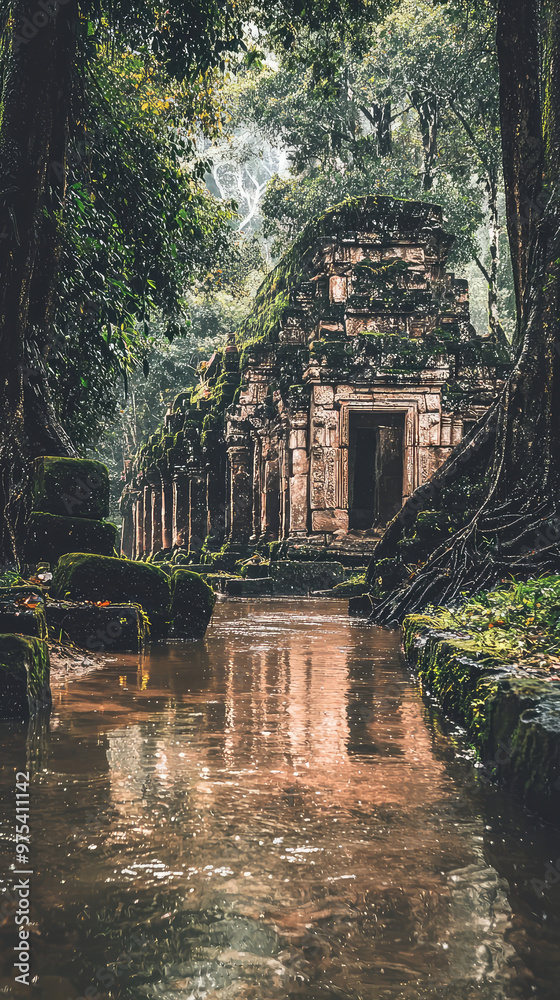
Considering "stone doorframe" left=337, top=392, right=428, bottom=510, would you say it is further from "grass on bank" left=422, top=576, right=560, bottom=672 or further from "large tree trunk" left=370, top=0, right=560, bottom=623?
"grass on bank" left=422, top=576, right=560, bottom=672

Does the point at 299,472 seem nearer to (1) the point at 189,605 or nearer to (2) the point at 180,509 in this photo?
(2) the point at 180,509

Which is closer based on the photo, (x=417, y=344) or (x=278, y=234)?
(x=417, y=344)

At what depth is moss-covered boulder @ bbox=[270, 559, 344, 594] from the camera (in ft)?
57.5

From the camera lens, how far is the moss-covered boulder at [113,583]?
300 inches

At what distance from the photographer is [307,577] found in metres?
17.6

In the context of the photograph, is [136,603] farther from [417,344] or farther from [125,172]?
[417,344]

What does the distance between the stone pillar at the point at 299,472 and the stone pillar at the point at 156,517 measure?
14.1 m

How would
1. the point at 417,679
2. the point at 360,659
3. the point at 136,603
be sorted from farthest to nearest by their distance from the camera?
the point at 136,603 → the point at 360,659 → the point at 417,679

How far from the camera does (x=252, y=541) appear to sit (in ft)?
74.0

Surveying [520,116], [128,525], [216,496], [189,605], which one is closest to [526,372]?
[520,116]

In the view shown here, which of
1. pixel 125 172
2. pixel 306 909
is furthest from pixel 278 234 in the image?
pixel 306 909

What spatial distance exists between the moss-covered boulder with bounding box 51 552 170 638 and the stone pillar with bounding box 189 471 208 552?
18425mm

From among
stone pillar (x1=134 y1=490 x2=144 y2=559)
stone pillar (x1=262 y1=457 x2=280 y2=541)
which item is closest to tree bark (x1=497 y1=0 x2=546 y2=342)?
stone pillar (x1=262 y1=457 x2=280 y2=541)

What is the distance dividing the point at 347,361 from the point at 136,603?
1150 centimetres
